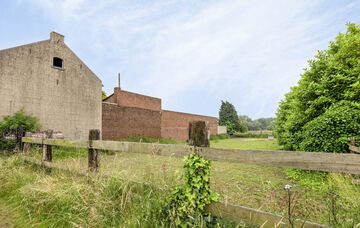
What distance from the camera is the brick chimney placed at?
13.1 m

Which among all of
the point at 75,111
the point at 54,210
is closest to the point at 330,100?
the point at 54,210

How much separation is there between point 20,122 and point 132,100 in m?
11.6

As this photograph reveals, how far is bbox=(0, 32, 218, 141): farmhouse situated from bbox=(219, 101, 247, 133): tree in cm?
3504

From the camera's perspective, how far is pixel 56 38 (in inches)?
527

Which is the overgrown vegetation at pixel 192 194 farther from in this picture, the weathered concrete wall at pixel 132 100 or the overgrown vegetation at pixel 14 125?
the weathered concrete wall at pixel 132 100

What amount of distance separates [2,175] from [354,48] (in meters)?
10.0

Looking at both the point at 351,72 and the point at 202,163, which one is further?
the point at 351,72

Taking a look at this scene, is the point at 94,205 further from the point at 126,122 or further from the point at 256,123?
the point at 256,123

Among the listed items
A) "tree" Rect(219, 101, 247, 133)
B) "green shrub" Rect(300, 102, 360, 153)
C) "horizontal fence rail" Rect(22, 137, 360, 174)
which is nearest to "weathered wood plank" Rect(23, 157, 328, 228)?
"horizontal fence rail" Rect(22, 137, 360, 174)

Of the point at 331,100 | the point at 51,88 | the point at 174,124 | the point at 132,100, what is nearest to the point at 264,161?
the point at 331,100

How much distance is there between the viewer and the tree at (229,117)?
49.9 m

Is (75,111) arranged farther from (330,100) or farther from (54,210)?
(330,100)

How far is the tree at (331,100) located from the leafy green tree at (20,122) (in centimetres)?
1343

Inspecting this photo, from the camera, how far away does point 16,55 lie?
11.2m
